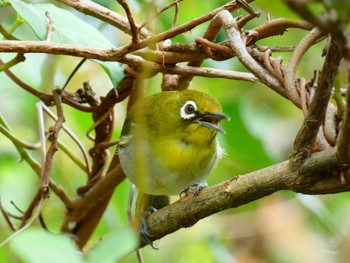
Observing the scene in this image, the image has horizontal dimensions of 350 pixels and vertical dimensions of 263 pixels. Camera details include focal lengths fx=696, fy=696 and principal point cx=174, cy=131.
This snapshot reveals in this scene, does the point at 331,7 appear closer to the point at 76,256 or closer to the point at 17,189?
the point at 76,256

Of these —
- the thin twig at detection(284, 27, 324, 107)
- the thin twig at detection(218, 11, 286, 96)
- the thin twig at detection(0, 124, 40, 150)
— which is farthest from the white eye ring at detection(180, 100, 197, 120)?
the thin twig at detection(284, 27, 324, 107)

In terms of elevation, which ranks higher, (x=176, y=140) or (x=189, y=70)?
(x=189, y=70)

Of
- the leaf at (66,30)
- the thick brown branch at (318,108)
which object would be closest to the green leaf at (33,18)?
Result: the leaf at (66,30)

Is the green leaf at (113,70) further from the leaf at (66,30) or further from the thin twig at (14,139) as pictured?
the thin twig at (14,139)

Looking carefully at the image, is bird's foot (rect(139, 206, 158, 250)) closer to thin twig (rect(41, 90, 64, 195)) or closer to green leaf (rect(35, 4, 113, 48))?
thin twig (rect(41, 90, 64, 195))

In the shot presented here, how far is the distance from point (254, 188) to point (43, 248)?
0.80m

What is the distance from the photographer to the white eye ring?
2622mm

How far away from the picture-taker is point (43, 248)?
0.81m

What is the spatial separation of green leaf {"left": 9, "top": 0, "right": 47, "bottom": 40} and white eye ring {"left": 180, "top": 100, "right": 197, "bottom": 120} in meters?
0.75

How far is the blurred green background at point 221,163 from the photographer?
2.88 m

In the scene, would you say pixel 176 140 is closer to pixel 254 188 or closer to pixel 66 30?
pixel 66 30

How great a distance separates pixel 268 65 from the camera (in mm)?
1711

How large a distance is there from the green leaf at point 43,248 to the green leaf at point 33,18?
1241mm

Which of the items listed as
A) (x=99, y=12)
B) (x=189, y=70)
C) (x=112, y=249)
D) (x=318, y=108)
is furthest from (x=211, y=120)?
(x=112, y=249)
